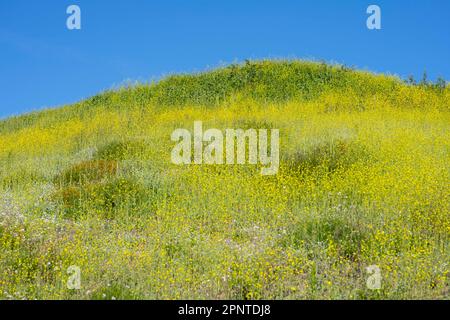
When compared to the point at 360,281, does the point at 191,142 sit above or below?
above

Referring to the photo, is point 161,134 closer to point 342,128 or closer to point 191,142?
point 191,142

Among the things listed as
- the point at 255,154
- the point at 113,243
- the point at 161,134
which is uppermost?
the point at 161,134

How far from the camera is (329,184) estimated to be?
1180 cm

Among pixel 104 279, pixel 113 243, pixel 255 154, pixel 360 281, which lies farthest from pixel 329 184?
pixel 104 279

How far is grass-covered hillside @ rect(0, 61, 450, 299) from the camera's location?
759cm

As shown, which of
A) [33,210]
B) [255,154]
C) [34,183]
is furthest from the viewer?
[255,154]

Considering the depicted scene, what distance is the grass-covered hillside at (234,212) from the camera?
7594mm

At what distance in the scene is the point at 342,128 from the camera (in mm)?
16844

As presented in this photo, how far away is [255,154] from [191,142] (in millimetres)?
2502

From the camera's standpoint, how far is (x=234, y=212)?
1062 cm
